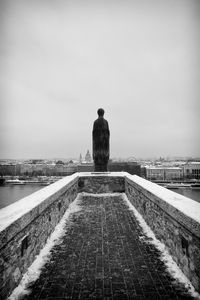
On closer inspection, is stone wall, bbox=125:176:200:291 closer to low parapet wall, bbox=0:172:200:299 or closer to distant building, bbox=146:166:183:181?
low parapet wall, bbox=0:172:200:299

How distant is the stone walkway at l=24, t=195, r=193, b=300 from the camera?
7.66 ft

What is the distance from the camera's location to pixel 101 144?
34.1ft

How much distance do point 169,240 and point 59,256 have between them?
178 cm

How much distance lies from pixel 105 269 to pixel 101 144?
7782 millimetres

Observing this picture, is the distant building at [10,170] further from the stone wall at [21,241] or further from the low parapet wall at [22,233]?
the stone wall at [21,241]

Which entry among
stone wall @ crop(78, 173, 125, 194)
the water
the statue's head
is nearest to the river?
the water

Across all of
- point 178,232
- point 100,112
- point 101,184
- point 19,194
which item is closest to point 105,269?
point 178,232

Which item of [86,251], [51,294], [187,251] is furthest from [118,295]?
[86,251]

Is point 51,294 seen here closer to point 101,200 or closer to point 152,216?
point 152,216

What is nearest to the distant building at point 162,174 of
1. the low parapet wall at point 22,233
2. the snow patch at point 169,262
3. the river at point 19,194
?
the river at point 19,194

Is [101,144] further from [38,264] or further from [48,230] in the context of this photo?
[38,264]

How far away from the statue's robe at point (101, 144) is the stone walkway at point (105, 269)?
5.80 m

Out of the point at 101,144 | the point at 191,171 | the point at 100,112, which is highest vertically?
the point at 100,112

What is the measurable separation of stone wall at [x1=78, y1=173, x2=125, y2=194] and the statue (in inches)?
55.6
